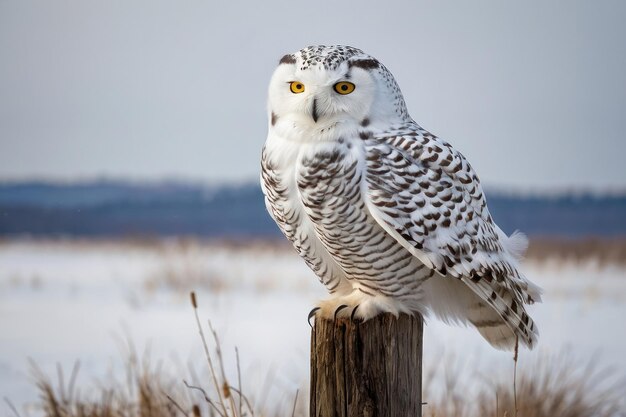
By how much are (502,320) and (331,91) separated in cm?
71

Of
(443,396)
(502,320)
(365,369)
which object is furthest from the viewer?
(443,396)

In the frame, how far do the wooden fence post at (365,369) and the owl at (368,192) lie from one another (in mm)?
48

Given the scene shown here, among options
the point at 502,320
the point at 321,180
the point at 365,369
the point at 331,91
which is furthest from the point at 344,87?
the point at 502,320

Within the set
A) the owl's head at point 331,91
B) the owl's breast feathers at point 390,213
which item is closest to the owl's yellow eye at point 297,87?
the owl's head at point 331,91

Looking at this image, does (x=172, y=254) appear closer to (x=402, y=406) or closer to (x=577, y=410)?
(x=577, y=410)

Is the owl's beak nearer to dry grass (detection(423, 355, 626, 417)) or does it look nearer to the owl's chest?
the owl's chest

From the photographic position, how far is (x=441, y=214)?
5.21 ft

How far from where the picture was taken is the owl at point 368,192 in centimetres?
154

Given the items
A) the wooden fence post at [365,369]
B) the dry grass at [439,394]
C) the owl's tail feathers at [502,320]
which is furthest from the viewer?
the dry grass at [439,394]

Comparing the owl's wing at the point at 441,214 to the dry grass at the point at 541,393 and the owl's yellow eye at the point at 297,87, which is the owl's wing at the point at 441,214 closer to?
the owl's yellow eye at the point at 297,87

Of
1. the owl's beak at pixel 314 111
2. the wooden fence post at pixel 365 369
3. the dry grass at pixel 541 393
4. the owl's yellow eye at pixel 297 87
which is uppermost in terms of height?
the owl's yellow eye at pixel 297 87

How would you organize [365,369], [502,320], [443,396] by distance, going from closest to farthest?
[365,369]
[502,320]
[443,396]

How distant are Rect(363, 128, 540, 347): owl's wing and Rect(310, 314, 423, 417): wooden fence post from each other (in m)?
0.18

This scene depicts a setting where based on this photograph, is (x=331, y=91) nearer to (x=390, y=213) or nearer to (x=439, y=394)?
(x=390, y=213)
